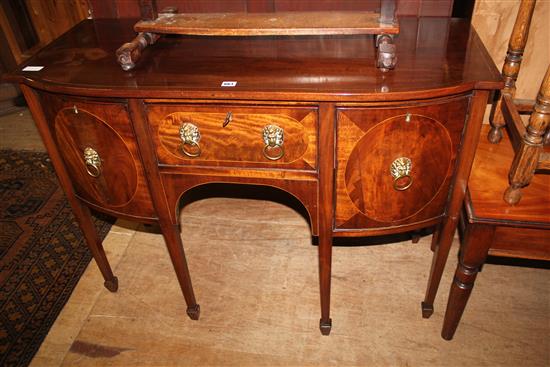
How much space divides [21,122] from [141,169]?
81.9 inches

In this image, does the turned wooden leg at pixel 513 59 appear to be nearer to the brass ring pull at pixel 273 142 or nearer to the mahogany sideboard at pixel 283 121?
the mahogany sideboard at pixel 283 121

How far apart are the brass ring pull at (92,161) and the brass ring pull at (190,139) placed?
0.95 ft

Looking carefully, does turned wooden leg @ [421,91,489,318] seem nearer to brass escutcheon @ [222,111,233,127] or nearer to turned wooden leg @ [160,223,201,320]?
brass escutcheon @ [222,111,233,127]

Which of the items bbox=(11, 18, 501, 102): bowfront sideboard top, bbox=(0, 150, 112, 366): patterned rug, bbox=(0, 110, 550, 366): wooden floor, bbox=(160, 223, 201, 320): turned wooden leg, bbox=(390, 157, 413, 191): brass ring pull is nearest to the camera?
bbox=(11, 18, 501, 102): bowfront sideboard top

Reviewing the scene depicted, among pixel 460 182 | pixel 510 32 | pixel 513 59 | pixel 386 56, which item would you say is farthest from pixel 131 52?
pixel 510 32

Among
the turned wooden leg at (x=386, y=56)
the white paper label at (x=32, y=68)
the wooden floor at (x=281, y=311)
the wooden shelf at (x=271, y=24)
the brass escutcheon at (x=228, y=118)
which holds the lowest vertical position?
the wooden floor at (x=281, y=311)

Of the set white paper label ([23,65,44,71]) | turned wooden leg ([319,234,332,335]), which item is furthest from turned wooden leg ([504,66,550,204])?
white paper label ([23,65,44,71])

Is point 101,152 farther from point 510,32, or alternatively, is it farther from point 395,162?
point 510,32

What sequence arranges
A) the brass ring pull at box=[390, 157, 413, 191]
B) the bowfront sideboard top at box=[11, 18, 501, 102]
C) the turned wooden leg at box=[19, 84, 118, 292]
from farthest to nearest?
the turned wooden leg at box=[19, 84, 118, 292] < the brass ring pull at box=[390, 157, 413, 191] < the bowfront sideboard top at box=[11, 18, 501, 102]

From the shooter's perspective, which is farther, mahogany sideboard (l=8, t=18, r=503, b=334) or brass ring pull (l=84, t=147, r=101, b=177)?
brass ring pull (l=84, t=147, r=101, b=177)

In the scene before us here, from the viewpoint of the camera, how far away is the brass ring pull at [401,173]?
1304 mm

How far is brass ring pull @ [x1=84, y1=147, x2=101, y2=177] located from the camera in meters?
1.45

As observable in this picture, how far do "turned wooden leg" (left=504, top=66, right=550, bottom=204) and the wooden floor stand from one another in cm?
63

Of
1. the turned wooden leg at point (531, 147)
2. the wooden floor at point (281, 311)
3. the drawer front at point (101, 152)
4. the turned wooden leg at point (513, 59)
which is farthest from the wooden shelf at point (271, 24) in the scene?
the wooden floor at point (281, 311)
